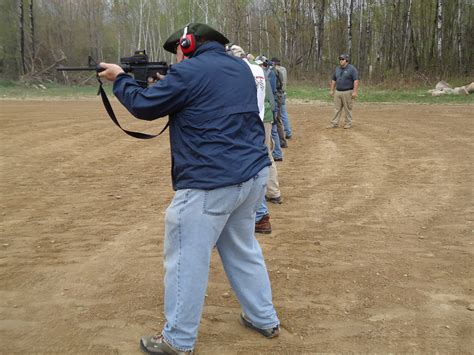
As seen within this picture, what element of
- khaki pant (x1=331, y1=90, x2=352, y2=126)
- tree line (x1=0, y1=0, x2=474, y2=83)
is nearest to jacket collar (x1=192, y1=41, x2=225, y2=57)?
khaki pant (x1=331, y1=90, x2=352, y2=126)

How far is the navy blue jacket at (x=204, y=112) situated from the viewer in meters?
2.68

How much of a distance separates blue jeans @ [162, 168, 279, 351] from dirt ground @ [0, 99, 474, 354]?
14.4 inches

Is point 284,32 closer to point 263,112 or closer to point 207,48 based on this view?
point 263,112

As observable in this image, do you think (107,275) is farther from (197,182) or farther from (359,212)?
(359,212)

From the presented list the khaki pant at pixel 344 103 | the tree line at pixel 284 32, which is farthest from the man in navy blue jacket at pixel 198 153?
the tree line at pixel 284 32

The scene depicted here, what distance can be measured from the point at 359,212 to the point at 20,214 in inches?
158

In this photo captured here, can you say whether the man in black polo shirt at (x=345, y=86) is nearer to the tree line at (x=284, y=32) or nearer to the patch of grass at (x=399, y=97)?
the patch of grass at (x=399, y=97)

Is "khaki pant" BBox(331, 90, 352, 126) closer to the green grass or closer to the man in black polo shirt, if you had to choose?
the man in black polo shirt

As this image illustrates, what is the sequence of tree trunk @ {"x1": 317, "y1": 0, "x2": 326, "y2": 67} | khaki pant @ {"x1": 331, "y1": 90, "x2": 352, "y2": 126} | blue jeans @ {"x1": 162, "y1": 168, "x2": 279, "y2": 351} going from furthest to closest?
1. tree trunk @ {"x1": 317, "y1": 0, "x2": 326, "y2": 67}
2. khaki pant @ {"x1": 331, "y1": 90, "x2": 352, "y2": 126}
3. blue jeans @ {"x1": 162, "y1": 168, "x2": 279, "y2": 351}

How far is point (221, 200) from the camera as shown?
2.80 meters

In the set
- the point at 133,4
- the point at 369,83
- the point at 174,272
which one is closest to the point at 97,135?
the point at 174,272

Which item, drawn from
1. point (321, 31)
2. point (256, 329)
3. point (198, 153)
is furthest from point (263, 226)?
point (321, 31)

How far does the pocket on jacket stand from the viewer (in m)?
2.78

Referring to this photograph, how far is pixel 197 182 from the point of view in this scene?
9.06 feet
